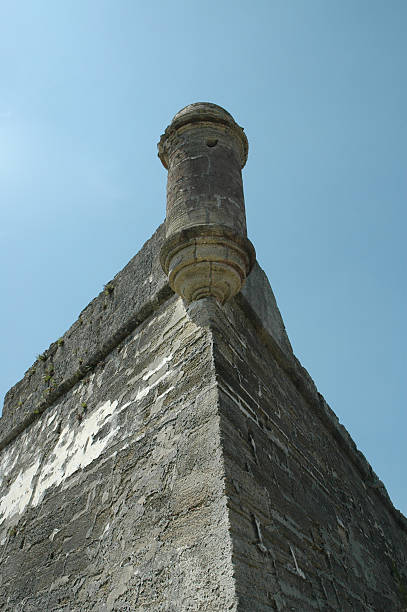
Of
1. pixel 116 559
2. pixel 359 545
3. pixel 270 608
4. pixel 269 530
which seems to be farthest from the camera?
pixel 359 545

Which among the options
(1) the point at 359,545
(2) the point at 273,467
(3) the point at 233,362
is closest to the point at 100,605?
(2) the point at 273,467

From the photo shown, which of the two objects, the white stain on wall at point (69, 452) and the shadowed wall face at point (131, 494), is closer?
the shadowed wall face at point (131, 494)

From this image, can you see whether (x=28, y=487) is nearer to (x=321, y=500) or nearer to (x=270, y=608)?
(x=321, y=500)

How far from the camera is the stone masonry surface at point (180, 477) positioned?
2289 mm

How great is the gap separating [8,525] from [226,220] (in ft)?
10.8

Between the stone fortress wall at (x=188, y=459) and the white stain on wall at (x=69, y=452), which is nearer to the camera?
the stone fortress wall at (x=188, y=459)

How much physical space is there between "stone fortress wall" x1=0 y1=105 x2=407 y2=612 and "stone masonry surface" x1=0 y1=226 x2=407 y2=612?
0.01 m

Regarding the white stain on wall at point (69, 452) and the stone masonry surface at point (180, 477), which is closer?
the stone masonry surface at point (180, 477)

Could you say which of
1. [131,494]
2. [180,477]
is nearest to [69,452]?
[131,494]

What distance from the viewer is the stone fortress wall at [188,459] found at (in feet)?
7.63

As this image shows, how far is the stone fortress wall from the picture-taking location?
232cm

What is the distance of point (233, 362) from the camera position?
10.8 feet

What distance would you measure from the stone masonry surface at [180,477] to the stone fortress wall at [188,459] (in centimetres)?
1

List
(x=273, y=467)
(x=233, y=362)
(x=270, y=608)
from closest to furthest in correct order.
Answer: (x=270, y=608), (x=273, y=467), (x=233, y=362)
